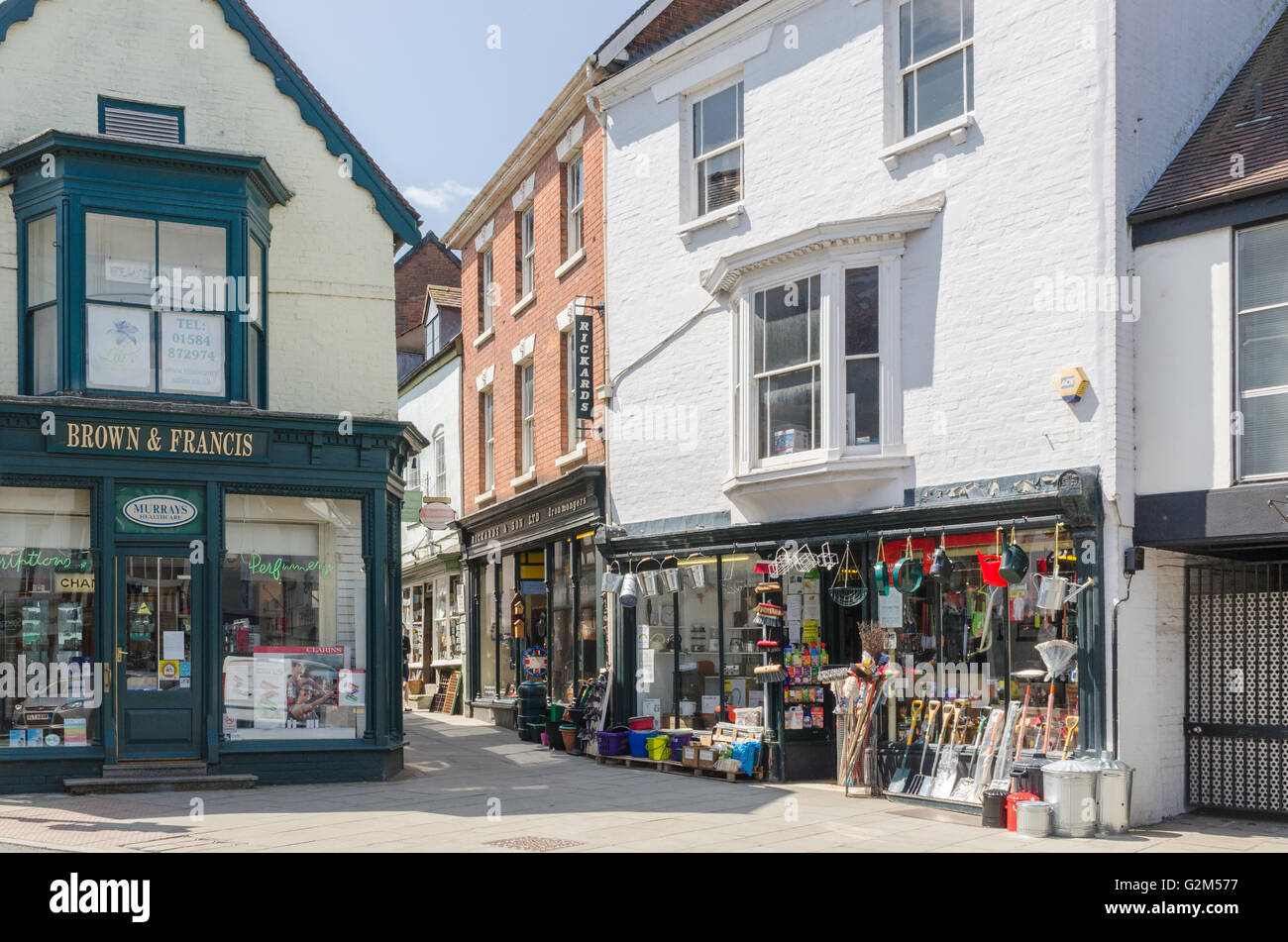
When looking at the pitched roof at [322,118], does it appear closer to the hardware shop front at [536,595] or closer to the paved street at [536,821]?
the hardware shop front at [536,595]

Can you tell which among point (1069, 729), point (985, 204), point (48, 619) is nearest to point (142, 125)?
point (48, 619)

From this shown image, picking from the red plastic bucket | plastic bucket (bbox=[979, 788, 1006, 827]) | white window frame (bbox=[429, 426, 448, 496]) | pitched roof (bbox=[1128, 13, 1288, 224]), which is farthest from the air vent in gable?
white window frame (bbox=[429, 426, 448, 496])

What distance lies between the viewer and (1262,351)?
11.6 meters

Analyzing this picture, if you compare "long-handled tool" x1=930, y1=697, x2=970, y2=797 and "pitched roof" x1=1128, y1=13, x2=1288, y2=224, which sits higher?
"pitched roof" x1=1128, y1=13, x2=1288, y2=224

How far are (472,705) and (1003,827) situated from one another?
15038 mm

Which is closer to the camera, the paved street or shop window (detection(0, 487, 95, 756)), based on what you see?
the paved street

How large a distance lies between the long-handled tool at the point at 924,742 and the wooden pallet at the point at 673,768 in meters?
2.29

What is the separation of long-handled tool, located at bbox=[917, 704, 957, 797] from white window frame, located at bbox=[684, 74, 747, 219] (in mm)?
6916

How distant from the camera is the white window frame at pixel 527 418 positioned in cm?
2258

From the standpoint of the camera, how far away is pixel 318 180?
16.7 m

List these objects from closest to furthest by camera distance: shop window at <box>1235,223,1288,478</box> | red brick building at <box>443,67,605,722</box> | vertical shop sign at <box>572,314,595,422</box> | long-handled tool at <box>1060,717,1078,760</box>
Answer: shop window at <box>1235,223,1288,478</box> < long-handled tool at <box>1060,717,1078,760</box> < vertical shop sign at <box>572,314,595,422</box> < red brick building at <box>443,67,605,722</box>

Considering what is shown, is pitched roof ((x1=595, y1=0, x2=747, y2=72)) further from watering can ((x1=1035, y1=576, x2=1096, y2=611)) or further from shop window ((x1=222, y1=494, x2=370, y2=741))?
watering can ((x1=1035, y1=576, x2=1096, y2=611))

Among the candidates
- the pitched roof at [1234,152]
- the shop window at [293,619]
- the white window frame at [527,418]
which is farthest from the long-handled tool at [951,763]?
the white window frame at [527,418]

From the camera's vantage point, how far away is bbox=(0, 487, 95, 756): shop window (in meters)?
14.5
